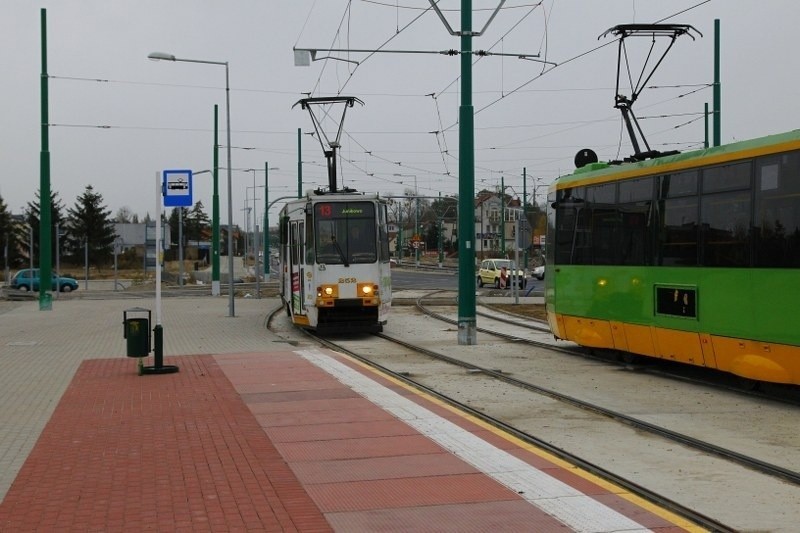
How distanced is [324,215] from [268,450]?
12.8 metres

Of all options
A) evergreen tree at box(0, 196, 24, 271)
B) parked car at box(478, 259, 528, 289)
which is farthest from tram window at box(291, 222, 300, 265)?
evergreen tree at box(0, 196, 24, 271)

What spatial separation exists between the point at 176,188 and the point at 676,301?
7.65 m

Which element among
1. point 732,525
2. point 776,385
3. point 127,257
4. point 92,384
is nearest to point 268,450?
point 732,525

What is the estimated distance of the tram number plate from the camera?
41.1 feet

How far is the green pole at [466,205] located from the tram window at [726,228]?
704 cm

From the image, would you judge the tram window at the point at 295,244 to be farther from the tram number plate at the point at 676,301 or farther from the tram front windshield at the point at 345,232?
the tram number plate at the point at 676,301

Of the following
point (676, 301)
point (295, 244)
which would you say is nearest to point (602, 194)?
point (676, 301)

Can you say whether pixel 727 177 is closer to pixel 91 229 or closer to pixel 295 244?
pixel 295 244

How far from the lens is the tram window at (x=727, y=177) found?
37.9 feet

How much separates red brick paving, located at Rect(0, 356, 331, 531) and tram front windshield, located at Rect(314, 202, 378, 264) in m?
9.15

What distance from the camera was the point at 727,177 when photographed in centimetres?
1193

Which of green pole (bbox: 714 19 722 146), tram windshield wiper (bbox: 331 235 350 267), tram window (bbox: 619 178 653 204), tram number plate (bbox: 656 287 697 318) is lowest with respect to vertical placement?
tram number plate (bbox: 656 287 697 318)

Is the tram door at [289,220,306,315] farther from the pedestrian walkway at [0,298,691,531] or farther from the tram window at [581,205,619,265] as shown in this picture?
the tram window at [581,205,619,265]

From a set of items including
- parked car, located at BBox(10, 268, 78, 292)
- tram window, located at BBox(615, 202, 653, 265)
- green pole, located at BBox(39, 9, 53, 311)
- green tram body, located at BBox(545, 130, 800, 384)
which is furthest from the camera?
parked car, located at BBox(10, 268, 78, 292)
